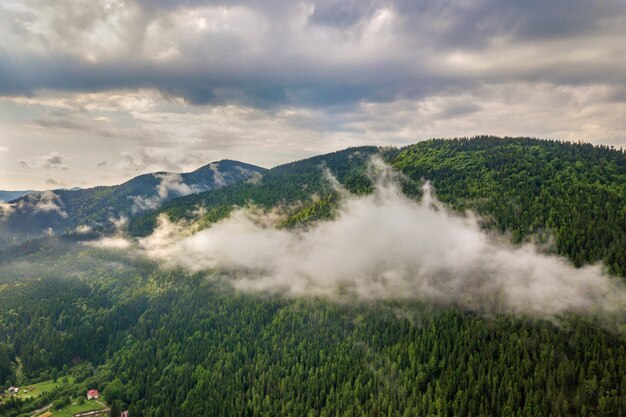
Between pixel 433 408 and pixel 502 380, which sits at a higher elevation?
pixel 502 380

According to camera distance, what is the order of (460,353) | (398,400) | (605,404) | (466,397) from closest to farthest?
(605,404)
(466,397)
(398,400)
(460,353)

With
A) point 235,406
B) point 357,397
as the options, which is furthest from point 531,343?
point 235,406

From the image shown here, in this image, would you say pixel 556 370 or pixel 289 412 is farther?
pixel 289 412

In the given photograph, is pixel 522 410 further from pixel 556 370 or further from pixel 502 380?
pixel 556 370

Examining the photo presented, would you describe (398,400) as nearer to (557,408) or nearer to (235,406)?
(557,408)

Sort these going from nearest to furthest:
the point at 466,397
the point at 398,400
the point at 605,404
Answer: the point at 605,404, the point at 466,397, the point at 398,400

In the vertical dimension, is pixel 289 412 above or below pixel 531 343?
below

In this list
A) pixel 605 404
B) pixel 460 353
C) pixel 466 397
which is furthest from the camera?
pixel 460 353

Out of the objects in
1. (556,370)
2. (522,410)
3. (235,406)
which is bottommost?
(235,406)

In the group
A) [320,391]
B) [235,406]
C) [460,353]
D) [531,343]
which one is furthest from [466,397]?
[235,406]
